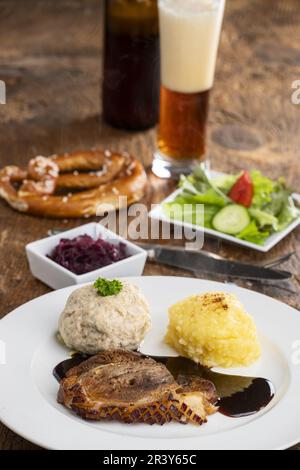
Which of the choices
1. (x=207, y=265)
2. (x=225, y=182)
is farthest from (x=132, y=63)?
(x=207, y=265)

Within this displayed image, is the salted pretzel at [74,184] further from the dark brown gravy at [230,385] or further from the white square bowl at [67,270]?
the dark brown gravy at [230,385]

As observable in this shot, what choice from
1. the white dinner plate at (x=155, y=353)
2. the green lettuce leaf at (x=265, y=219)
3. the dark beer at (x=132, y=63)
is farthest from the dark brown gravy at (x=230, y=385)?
the dark beer at (x=132, y=63)

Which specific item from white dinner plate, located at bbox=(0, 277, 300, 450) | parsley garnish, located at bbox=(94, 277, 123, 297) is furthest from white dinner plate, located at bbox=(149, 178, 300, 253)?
parsley garnish, located at bbox=(94, 277, 123, 297)

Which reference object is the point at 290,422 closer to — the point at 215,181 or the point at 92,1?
the point at 215,181

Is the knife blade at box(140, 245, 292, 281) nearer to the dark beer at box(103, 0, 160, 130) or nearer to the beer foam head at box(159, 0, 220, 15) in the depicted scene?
the beer foam head at box(159, 0, 220, 15)

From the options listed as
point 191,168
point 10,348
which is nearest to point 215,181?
point 191,168

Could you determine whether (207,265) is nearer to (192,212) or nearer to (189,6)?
(192,212)
